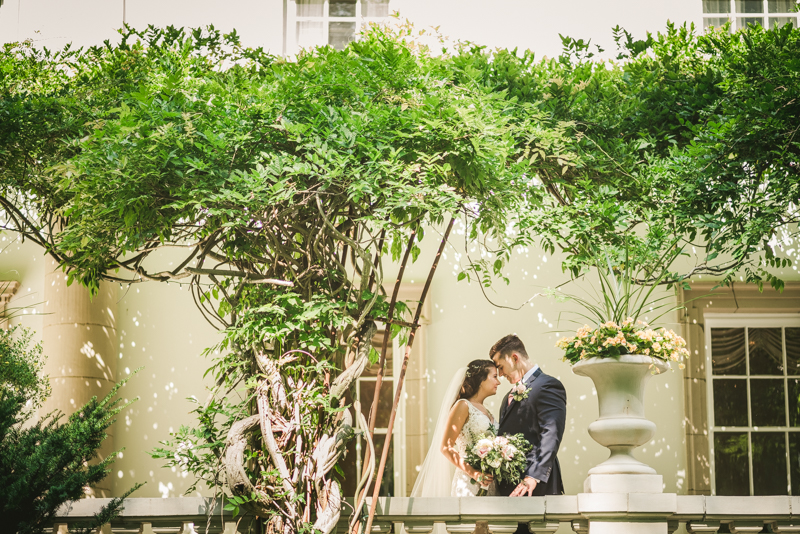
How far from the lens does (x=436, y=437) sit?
6.67 m

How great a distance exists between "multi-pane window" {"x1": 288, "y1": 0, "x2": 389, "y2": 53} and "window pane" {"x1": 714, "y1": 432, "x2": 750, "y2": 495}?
4934 mm

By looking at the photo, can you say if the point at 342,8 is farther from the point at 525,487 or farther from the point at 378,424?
the point at 525,487

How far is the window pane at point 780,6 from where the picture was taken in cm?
771

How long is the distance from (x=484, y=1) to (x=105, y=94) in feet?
11.7

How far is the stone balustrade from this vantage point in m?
4.69

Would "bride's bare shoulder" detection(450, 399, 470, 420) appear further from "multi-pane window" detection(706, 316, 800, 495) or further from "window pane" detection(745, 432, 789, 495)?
"window pane" detection(745, 432, 789, 495)

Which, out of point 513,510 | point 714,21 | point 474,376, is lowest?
point 513,510

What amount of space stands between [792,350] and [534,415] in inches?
117

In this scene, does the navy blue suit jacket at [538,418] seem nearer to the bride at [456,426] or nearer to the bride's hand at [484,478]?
the bride's hand at [484,478]

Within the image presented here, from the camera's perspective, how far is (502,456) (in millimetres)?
5570

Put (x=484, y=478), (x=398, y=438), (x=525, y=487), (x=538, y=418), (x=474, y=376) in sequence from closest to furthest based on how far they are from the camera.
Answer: (x=525, y=487) → (x=484, y=478) → (x=538, y=418) → (x=474, y=376) → (x=398, y=438)

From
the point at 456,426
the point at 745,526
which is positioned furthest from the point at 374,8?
the point at 745,526

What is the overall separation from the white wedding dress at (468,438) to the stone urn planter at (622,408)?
4.83ft

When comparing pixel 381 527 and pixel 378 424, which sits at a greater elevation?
pixel 378 424
